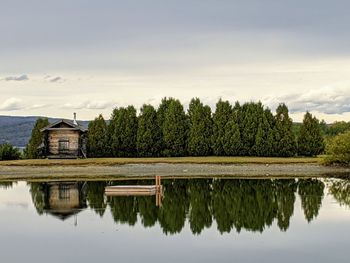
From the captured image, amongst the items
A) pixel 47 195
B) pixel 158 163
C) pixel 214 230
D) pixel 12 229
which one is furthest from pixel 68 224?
pixel 158 163

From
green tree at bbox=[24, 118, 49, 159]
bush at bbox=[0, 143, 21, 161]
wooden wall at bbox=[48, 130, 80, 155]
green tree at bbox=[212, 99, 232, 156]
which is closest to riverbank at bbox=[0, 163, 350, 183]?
wooden wall at bbox=[48, 130, 80, 155]

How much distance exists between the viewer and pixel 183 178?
5588 cm

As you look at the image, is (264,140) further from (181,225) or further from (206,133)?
(181,225)

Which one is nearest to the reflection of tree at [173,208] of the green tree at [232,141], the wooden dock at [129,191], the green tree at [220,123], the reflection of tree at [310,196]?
the wooden dock at [129,191]

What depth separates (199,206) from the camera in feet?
114

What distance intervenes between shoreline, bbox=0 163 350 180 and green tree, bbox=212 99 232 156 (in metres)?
7.35

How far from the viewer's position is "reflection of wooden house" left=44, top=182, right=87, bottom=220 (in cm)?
3322

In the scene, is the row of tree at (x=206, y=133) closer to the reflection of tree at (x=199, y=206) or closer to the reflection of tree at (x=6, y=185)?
the reflection of tree at (x=6, y=185)

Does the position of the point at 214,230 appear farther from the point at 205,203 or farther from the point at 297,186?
the point at 297,186

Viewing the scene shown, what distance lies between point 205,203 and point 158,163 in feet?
102

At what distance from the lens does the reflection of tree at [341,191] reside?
36.3 metres

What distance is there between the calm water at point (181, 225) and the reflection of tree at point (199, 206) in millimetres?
45

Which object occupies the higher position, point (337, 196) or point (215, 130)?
point (215, 130)

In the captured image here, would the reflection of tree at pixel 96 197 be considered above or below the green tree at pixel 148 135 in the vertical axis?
below
